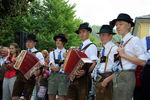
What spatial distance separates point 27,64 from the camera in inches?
304

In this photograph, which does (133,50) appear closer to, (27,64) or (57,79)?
(57,79)

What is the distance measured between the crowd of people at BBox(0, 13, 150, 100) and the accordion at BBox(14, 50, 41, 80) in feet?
0.59

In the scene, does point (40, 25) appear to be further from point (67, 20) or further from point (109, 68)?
point (109, 68)

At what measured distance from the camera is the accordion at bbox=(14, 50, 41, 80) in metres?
7.70

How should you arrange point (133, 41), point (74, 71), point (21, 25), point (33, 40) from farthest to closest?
point (21, 25) < point (33, 40) < point (74, 71) < point (133, 41)

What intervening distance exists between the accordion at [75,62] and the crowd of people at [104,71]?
3.7 inches

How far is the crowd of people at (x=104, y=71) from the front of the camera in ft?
16.7

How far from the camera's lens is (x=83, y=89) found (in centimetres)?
675

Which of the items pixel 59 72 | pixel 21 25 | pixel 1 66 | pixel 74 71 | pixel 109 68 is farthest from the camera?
pixel 21 25

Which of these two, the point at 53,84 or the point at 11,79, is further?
the point at 11,79

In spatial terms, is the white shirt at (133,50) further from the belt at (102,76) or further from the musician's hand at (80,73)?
the musician's hand at (80,73)

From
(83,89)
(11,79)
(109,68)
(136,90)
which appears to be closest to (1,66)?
(11,79)

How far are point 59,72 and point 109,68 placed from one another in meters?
2.11

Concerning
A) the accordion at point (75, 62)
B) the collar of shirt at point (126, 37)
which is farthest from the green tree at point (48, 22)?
the collar of shirt at point (126, 37)
